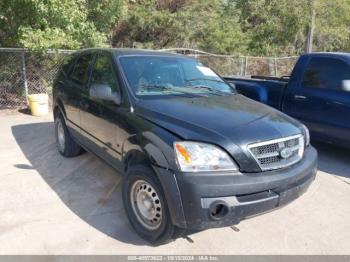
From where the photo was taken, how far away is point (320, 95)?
5.75 meters

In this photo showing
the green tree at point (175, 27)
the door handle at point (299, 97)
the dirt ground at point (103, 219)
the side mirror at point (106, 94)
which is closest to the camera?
the dirt ground at point (103, 219)

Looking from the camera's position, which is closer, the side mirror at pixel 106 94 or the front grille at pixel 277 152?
the front grille at pixel 277 152

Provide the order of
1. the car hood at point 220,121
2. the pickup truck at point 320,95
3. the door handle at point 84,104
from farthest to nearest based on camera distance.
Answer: the pickup truck at point 320,95 → the door handle at point 84,104 → the car hood at point 220,121

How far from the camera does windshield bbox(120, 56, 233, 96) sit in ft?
12.8

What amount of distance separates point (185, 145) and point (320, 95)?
12.1 feet

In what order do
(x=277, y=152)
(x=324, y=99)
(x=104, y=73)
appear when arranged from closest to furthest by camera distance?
(x=277, y=152) → (x=104, y=73) → (x=324, y=99)

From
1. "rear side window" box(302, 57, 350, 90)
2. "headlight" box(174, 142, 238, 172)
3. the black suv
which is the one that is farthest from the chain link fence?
"headlight" box(174, 142, 238, 172)

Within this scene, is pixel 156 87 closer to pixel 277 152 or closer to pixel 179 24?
pixel 277 152

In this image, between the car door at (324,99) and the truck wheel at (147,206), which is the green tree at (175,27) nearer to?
the car door at (324,99)

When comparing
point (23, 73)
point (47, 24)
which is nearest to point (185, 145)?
point (47, 24)

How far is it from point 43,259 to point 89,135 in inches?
72.0

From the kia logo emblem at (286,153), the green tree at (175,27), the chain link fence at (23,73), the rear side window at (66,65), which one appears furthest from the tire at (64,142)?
the green tree at (175,27)

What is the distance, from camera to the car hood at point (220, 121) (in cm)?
299

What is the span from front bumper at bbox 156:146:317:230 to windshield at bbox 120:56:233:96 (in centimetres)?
133
